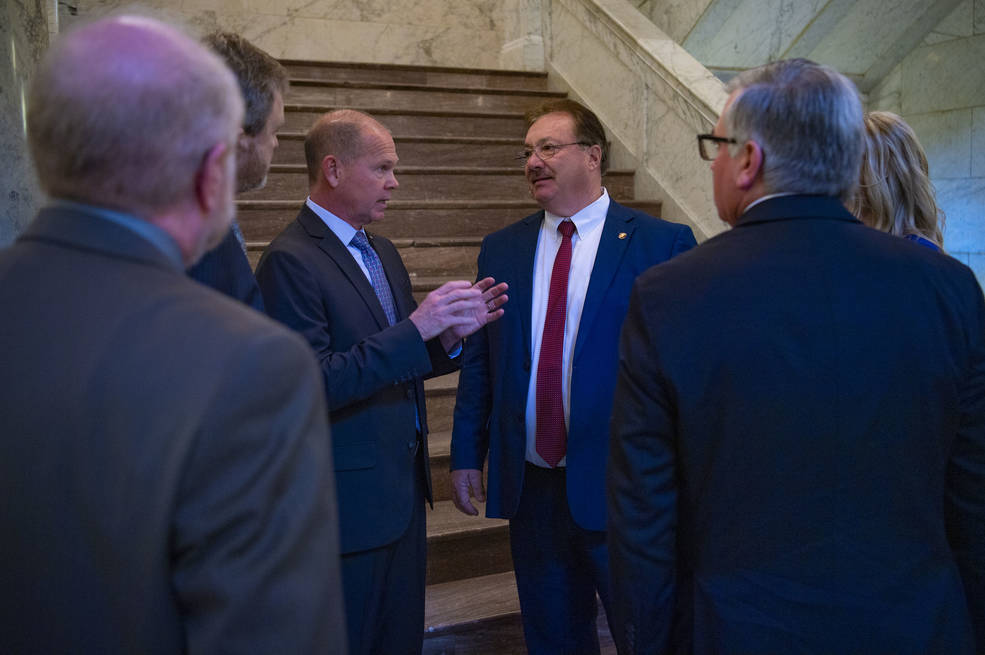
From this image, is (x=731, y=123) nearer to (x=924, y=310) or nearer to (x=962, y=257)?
(x=924, y=310)

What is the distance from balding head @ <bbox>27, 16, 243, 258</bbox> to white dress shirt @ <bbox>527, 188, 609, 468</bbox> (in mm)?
1559

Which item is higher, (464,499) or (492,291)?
(492,291)

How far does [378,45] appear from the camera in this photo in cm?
715

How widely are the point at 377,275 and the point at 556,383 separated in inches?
23.7

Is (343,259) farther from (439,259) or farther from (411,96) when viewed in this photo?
(411,96)

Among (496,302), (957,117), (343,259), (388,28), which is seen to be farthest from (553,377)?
(388,28)

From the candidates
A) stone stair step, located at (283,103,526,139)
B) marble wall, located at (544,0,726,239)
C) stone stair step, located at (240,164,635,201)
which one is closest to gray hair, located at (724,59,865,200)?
marble wall, located at (544,0,726,239)

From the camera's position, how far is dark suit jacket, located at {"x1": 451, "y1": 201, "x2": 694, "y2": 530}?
7.41 ft

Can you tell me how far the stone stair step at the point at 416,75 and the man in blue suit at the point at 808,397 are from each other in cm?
491

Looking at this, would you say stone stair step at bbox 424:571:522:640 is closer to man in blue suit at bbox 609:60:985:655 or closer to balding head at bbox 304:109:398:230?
balding head at bbox 304:109:398:230

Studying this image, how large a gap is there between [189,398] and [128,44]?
37 cm

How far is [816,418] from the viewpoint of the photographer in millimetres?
1289

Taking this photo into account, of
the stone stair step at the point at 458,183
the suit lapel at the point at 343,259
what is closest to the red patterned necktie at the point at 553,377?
the suit lapel at the point at 343,259

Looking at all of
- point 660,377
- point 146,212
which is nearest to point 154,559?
point 146,212
